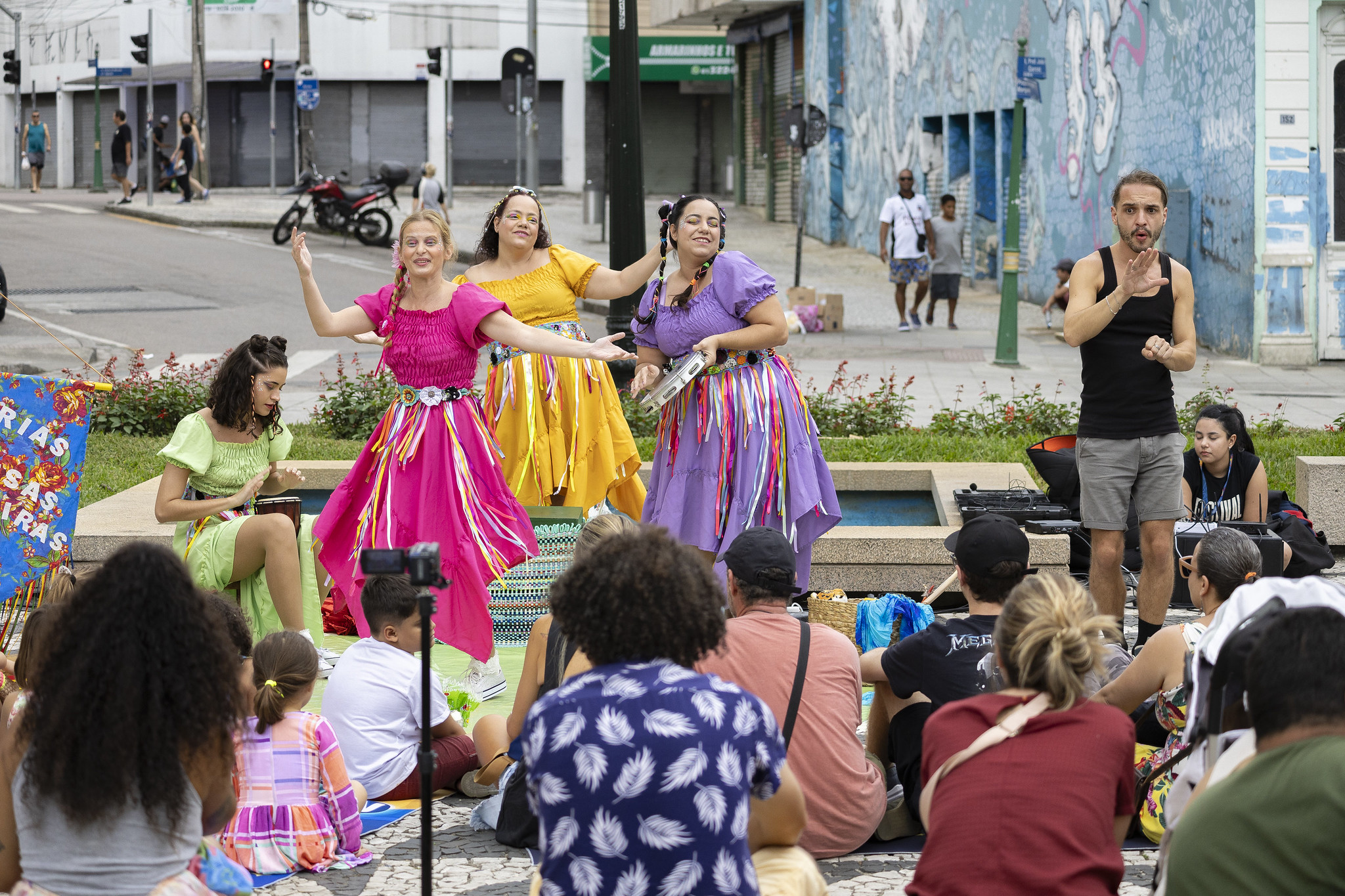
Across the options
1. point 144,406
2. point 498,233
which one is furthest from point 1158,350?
point 144,406

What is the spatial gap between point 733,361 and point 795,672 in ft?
7.27

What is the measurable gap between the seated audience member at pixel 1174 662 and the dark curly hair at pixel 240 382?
3416 mm

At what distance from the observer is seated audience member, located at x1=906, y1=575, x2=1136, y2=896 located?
118 inches

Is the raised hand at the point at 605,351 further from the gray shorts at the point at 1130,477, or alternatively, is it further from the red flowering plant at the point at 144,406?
the red flowering plant at the point at 144,406

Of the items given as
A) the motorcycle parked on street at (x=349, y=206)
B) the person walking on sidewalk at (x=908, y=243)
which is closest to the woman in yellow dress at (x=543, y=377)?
the person walking on sidewalk at (x=908, y=243)

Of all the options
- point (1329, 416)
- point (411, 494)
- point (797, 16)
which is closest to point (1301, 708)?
point (411, 494)

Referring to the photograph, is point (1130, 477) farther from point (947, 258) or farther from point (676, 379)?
point (947, 258)

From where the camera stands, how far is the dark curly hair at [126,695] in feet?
9.27

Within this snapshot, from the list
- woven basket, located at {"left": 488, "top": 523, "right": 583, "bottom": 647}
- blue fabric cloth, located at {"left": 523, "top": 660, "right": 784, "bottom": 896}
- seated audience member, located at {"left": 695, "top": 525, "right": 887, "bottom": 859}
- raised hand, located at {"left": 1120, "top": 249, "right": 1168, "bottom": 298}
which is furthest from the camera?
woven basket, located at {"left": 488, "top": 523, "right": 583, "bottom": 647}

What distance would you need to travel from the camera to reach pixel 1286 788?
8.74ft

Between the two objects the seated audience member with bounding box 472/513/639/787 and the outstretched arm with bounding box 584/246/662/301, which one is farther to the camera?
the outstretched arm with bounding box 584/246/662/301

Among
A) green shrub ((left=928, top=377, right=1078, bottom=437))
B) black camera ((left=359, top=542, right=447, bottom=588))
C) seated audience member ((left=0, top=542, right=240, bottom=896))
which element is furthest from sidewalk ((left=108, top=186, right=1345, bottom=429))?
seated audience member ((left=0, top=542, right=240, bottom=896))

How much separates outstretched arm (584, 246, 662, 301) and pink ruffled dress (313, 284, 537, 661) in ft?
2.48

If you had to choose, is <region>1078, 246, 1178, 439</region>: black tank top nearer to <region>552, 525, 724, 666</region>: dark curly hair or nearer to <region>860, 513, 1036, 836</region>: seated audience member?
<region>860, 513, 1036, 836</region>: seated audience member
